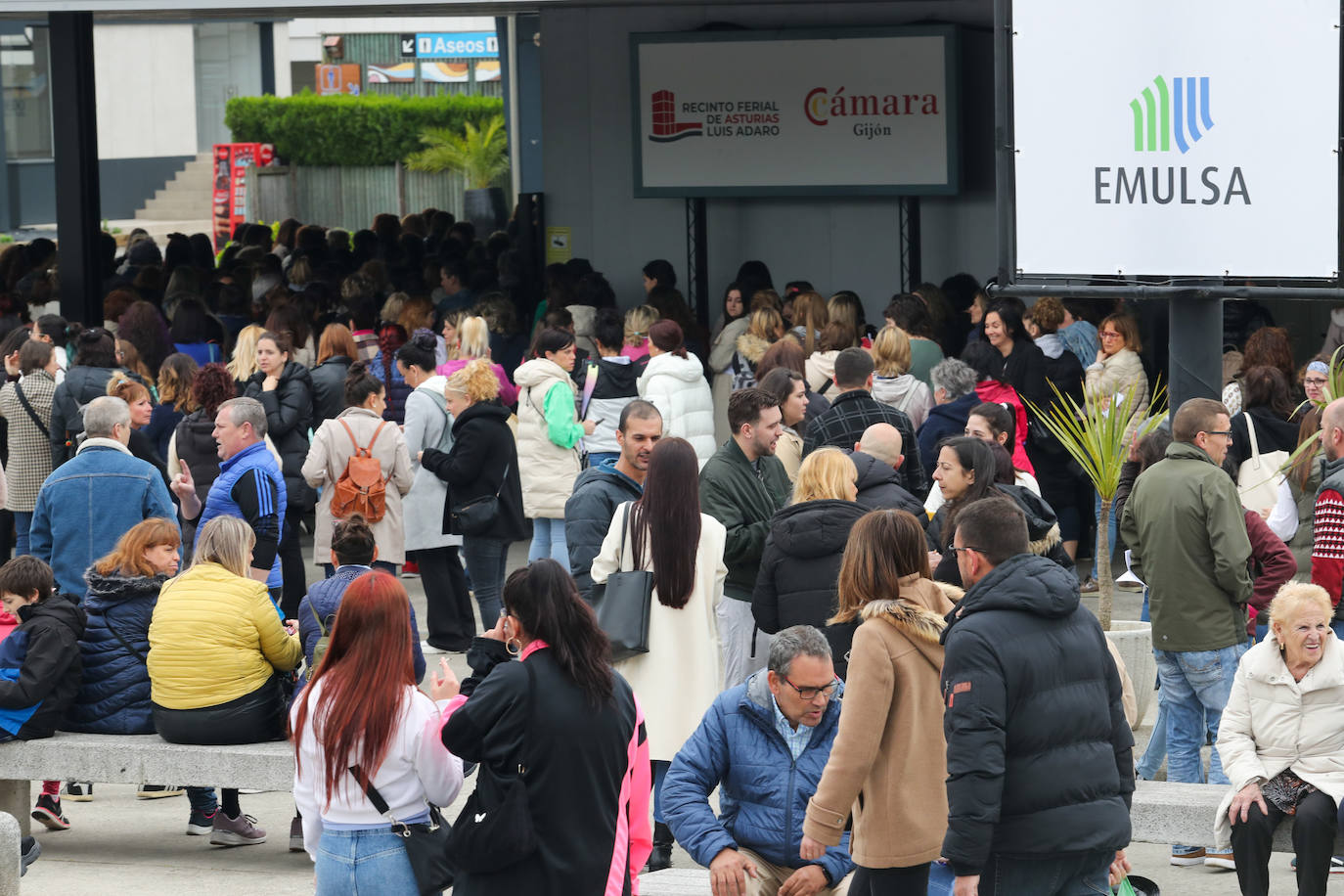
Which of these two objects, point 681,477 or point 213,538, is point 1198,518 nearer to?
point 681,477

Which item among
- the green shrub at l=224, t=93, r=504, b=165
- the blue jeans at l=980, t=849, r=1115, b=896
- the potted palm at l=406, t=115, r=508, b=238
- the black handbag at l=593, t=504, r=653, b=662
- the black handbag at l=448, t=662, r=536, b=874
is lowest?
the blue jeans at l=980, t=849, r=1115, b=896

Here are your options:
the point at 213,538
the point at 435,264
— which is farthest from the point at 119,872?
the point at 435,264

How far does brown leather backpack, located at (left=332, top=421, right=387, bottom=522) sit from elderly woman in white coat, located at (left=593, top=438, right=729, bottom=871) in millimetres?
3107

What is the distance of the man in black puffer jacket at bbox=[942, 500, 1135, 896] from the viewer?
4.53 metres

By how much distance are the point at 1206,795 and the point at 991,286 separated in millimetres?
2013

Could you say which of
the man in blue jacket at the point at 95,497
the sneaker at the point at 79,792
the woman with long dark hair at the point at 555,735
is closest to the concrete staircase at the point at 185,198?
the man in blue jacket at the point at 95,497

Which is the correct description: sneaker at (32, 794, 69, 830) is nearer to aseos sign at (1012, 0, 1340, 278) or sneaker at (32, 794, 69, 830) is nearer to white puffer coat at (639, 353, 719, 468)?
white puffer coat at (639, 353, 719, 468)

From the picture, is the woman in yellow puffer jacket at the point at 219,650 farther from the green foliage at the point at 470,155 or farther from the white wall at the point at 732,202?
the green foliage at the point at 470,155

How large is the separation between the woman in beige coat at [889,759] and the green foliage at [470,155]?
121 feet

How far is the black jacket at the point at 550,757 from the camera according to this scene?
4.50m

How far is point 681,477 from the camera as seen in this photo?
21.6 ft

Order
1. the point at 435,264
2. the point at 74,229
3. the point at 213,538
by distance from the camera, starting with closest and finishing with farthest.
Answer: the point at 213,538 → the point at 74,229 → the point at 435,264

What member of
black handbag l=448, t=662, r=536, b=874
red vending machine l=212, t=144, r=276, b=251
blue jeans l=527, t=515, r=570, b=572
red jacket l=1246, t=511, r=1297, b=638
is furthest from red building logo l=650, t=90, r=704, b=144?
red vending machine l=212, t=144, r=276, b=251

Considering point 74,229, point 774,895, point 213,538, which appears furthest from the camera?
point 74,229
